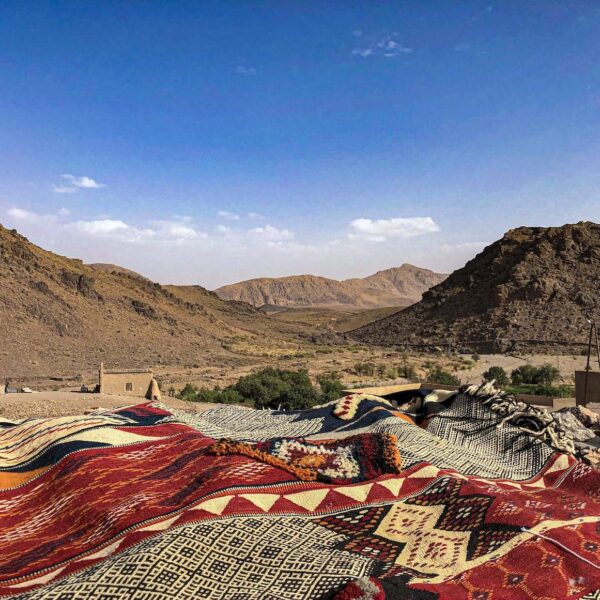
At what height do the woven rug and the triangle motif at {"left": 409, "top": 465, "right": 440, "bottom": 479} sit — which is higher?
the triangle motif at {"left": 409, "top": 465, "right": 440, "bottom": 479}

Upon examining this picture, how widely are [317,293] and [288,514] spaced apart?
140686mm

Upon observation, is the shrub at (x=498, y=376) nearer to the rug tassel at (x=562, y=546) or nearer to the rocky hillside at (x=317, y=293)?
the rug tassel at (x=562, y=546)

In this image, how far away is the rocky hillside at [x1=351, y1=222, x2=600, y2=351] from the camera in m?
45.4

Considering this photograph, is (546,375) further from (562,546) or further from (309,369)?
(562,546)

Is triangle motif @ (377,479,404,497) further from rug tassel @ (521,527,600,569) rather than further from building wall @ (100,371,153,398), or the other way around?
building wall @ (100,371,153,398)

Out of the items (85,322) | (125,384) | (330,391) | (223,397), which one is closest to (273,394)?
(330,391)

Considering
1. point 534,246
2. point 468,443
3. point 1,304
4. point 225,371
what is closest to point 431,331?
point 534,246

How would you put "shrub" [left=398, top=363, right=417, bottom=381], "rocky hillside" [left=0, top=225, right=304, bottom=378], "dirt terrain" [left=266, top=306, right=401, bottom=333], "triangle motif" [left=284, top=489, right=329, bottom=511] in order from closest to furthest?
"triangle motif" [left=284, top=489, right=329, bottom=511] < "shrub" [left=398, top=363, right=417, bottom=381] < "rocky hillside" [left=0, top=225, right=304, bottom=378] < "dirt terrain" [left=266, top=306, right=401, bottom=333]

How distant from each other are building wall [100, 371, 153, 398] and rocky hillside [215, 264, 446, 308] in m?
113

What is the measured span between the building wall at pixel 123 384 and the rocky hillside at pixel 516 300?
32.0m

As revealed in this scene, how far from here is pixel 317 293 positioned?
143500mm

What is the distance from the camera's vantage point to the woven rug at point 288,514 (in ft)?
7.27

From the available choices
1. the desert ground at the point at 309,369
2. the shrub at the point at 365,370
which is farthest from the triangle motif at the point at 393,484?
the shrub at the point at 365,370

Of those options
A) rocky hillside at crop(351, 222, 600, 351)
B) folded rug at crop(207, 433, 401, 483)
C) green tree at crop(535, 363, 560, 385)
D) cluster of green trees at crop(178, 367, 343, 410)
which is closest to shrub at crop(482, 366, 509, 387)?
green tree at crop(535, 363, 560, 385)
